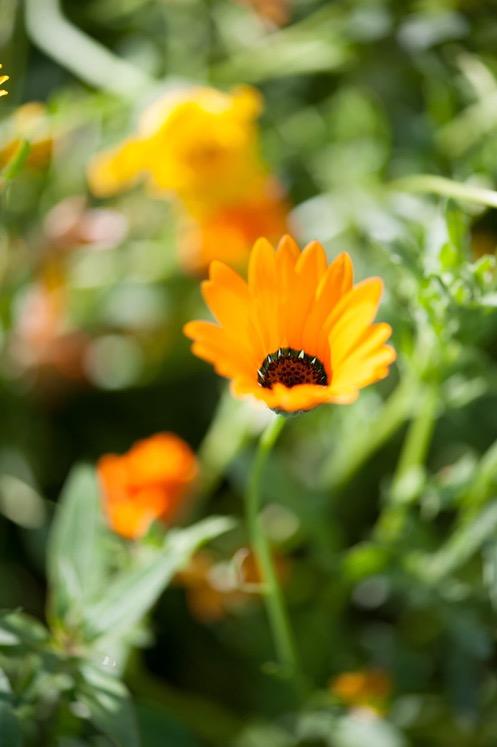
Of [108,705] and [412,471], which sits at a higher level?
[412,471]

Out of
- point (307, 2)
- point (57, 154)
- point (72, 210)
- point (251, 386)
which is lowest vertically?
point (251, 386)

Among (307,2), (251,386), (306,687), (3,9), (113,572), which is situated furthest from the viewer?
(307,2)

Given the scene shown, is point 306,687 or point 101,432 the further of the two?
point 101,432

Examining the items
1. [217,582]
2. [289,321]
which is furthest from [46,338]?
[289,321]

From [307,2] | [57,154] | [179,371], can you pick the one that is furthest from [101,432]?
[307,2]

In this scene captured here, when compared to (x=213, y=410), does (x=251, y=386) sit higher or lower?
lower

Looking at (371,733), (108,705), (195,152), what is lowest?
(371,733)

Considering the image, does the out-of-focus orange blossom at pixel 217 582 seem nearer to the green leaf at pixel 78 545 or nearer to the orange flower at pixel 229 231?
the green leaf at pixel 78 545

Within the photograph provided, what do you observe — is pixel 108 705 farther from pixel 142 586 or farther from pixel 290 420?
pixel 290 420

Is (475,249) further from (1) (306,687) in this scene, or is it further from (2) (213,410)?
(1) (306,687)
